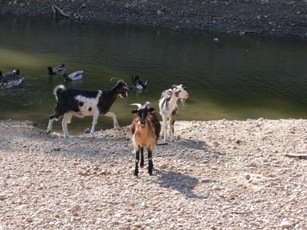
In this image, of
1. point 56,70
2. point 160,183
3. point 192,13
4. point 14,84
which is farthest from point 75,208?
point 192,13

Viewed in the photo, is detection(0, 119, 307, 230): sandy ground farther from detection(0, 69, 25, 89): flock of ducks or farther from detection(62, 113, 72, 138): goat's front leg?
detection(0, 69, 25, 89): flock of ducks

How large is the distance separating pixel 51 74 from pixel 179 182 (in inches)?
550

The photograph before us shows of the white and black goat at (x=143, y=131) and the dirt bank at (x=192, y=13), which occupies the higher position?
the dirt bank at (x=192, y=13)

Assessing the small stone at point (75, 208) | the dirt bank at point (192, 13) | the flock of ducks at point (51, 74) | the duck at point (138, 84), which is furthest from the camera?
the dirt bank at point (192, 13)

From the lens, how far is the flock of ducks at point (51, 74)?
70.6 ft

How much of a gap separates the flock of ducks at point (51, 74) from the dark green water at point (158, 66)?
0.27m

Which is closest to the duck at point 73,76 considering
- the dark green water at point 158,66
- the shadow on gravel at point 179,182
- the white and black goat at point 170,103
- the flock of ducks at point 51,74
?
the flock of ducks at point 51,74

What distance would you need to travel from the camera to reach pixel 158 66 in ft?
91.4

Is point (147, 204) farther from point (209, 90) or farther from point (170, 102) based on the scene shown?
point (209, 90)

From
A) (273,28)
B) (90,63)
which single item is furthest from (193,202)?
(273,28)

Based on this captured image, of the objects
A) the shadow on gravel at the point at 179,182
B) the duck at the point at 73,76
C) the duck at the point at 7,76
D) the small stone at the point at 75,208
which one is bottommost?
the small stone at the point at 75,208

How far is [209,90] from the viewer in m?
23.7

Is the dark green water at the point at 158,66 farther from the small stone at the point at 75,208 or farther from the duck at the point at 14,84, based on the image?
the small stone at the point at 75,208

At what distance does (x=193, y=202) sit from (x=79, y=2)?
34.8 meters
